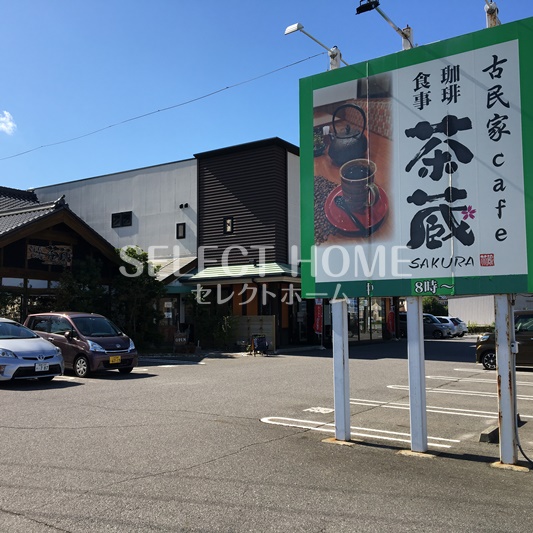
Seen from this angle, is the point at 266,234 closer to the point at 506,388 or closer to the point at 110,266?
the point at 110,266

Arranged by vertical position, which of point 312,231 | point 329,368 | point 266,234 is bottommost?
point 329,368

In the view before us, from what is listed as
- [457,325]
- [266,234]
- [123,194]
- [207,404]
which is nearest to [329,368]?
[207,404]

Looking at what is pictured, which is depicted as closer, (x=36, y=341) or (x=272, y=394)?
(x=272, y=394)

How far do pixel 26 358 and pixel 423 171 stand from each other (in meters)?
9.02

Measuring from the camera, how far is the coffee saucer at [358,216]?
6.96 m

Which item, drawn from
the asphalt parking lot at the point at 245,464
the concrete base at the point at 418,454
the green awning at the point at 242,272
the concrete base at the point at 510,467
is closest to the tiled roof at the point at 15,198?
the green awning at the point at 242,272

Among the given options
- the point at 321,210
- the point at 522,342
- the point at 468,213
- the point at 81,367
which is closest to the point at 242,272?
the point at 81,367

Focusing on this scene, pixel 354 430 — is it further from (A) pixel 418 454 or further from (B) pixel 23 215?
(B) pixel 23 215

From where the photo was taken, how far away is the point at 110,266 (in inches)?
886

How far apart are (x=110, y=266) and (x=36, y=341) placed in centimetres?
1011

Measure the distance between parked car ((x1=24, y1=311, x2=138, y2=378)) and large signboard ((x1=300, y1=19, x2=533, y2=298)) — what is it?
26.0 feet

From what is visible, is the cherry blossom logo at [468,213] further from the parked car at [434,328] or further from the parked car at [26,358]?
the parked car at [434,328]

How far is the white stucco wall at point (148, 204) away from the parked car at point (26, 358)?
569 inches

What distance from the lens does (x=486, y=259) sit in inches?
243
